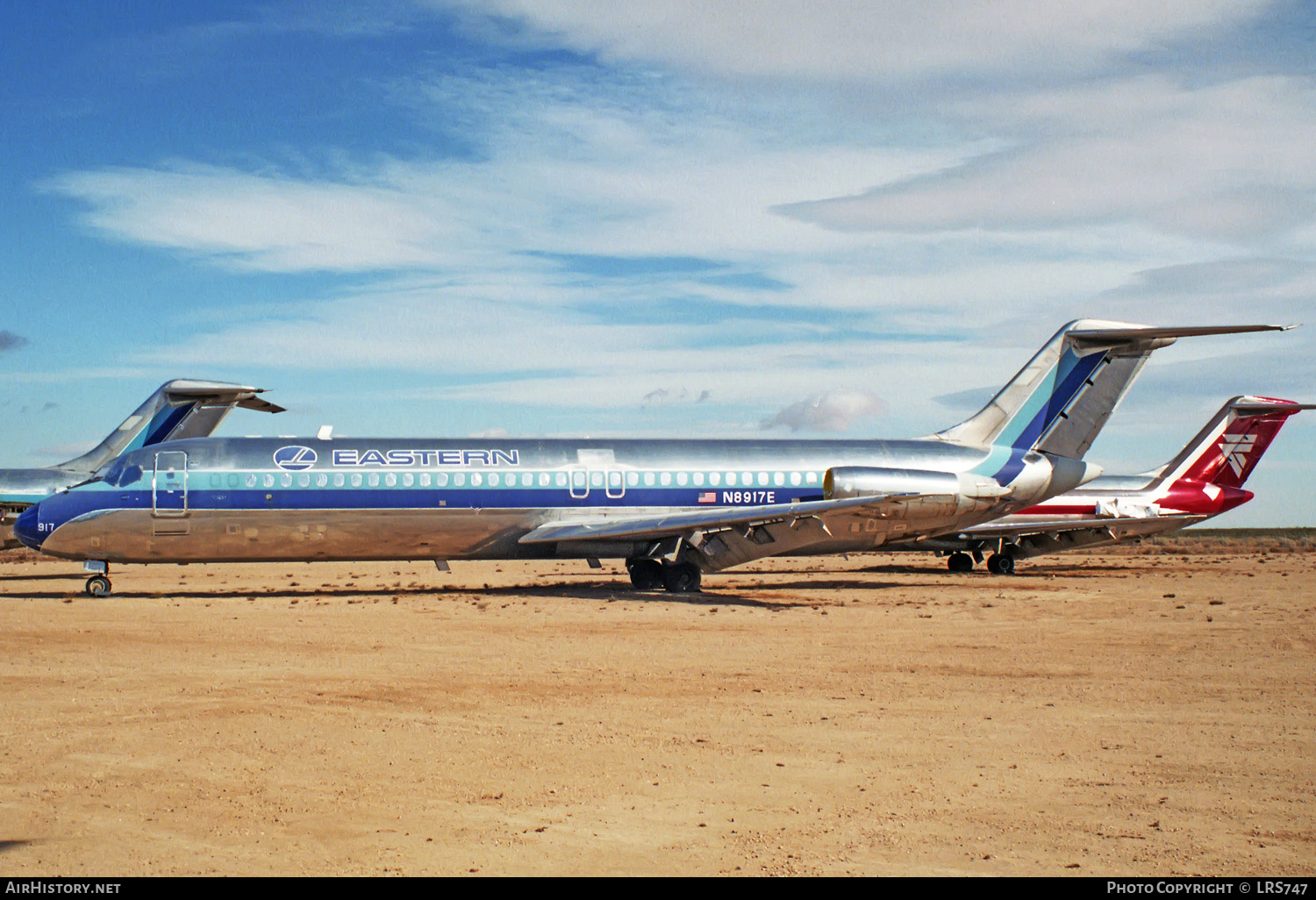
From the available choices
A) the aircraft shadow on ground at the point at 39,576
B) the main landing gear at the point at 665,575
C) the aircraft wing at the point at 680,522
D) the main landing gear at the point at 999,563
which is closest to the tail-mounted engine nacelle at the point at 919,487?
the aircraft wing at the point at 680,522

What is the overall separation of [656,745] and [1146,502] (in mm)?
33196

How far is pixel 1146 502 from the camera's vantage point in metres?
38.4

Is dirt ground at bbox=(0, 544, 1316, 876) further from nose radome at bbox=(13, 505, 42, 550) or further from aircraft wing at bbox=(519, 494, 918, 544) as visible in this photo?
nose radome at bbox=(13, 505, 42, 550)

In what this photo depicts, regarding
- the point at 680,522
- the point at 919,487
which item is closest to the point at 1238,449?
→ the point at 919,487

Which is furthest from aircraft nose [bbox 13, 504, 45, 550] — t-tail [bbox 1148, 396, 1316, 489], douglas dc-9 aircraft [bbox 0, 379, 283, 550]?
Result: t-tail [bbox 1148, 396, 1316, 489]

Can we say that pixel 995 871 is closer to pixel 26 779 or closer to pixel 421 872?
pixel 421 872

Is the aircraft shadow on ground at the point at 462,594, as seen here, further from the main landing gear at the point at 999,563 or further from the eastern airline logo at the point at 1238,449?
the eastern airline logo at the point at 1238,449

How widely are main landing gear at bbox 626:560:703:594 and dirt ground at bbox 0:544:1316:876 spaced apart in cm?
569

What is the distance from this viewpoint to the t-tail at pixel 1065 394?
28.0 m

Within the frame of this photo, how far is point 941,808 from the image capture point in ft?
25.1

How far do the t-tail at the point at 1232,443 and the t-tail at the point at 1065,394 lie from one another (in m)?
13.5

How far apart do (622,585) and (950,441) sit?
932 centimetres

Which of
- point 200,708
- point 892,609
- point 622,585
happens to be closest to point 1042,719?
point 200,708

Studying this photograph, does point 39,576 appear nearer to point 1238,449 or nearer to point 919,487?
point 919,487
